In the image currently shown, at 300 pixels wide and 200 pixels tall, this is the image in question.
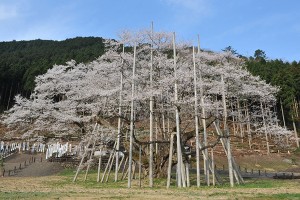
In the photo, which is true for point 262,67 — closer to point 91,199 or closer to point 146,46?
point 146,46

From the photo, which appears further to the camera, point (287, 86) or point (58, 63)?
point (58, 63)

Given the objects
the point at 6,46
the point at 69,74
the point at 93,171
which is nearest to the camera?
the point at 93,171

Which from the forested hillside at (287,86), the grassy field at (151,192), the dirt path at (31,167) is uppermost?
the forested hillside at (287,86)

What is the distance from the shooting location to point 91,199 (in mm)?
10242

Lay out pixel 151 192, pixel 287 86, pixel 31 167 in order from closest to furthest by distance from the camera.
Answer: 1. pixel 151 192
2. pixel 31 167
3. pixel 287 86

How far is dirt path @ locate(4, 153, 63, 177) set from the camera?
25.5 m

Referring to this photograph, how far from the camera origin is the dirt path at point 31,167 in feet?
83.7

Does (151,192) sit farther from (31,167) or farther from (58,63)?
(58,63)

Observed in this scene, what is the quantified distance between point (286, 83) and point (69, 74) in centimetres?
3468

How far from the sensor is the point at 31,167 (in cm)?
2802

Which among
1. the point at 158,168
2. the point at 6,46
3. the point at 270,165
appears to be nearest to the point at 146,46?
the point at 158,168

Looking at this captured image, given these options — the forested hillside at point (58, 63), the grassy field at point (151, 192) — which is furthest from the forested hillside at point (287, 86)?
the grassy field at point (151, 192)

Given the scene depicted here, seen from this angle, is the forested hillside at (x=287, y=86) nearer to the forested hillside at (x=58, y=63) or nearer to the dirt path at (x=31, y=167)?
the forested hillside at (x=58, y=63)

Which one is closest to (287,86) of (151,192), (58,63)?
(58,63)
